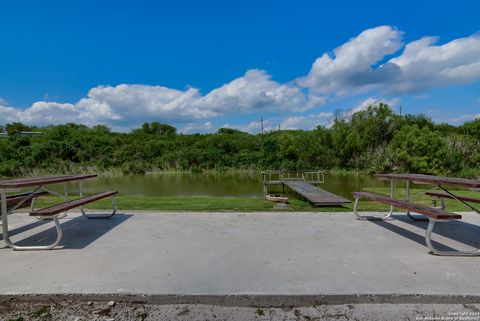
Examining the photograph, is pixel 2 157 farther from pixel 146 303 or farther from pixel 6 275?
pixel 146 303

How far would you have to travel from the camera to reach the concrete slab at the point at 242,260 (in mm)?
2199

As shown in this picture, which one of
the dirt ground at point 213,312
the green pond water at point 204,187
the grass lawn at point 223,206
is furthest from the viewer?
the green pond water at point 204,187

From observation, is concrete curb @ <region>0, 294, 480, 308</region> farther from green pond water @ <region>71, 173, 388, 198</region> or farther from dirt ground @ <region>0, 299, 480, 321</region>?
green pond water @ <region>71, 173, 388, 198</region>

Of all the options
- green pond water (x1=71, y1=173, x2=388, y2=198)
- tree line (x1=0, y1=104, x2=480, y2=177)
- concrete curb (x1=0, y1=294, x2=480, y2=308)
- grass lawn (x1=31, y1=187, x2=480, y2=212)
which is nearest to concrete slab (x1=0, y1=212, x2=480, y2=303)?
concrete curb (x1=0, y1=294, x2=480, y2=308)

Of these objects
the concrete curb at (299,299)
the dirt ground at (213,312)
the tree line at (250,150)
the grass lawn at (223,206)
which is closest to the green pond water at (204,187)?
the grass lawn at (223,206)

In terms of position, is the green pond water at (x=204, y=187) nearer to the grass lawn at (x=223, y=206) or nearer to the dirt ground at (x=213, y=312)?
the grass lawn at (x=223, y=206)

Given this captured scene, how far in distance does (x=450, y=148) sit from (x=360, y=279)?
56.0 feet

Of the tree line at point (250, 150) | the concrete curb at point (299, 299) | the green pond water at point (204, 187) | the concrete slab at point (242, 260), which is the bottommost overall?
the green pond water at point (204, 187)

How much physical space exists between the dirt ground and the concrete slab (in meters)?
0.09

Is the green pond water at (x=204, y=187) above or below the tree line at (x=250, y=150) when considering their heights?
below

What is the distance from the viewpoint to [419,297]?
2.07m

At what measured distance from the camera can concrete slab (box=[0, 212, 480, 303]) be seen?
220 cm

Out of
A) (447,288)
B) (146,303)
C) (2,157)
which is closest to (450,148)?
(447,288)

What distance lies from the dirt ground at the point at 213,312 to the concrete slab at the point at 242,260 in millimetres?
89
